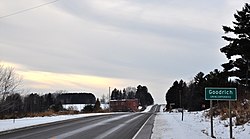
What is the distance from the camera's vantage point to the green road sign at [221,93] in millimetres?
17141

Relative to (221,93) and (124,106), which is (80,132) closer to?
(221,93)

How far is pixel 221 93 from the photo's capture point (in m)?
17.4

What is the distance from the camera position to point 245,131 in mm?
18562

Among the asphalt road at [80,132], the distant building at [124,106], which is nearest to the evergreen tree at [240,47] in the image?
the asphalt road at [80,132]

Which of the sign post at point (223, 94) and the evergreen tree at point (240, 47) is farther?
the evergreen tree at point (240, 47)

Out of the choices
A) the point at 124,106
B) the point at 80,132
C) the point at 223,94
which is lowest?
the point at 124,106

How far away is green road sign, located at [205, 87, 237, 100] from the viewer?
56.2 ft

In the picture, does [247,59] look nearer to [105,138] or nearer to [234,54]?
[234,54]

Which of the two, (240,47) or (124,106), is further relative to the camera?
(124,106)

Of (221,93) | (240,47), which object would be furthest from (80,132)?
(240,47)

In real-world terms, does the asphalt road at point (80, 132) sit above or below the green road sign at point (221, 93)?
below

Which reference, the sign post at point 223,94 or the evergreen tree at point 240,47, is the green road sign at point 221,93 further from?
the evergreen tree at point 240,47

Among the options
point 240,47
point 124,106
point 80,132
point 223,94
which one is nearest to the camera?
point 223,94

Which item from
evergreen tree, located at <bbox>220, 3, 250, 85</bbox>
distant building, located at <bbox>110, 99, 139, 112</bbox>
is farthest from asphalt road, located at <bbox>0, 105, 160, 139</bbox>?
distant building, located at <bbox>110, 99, 139, 112</bbox>
